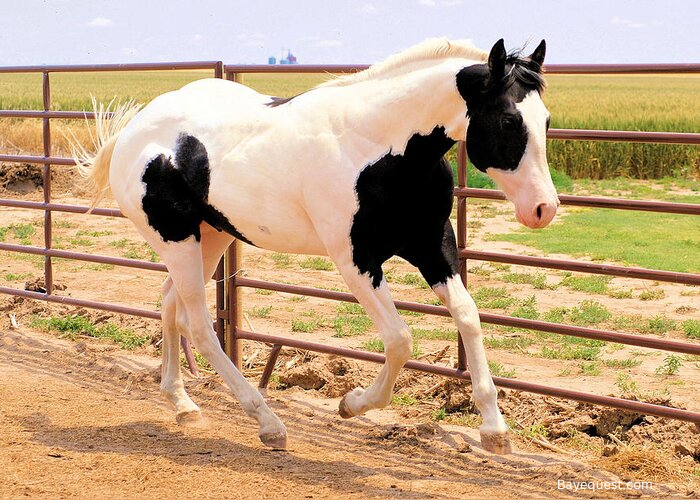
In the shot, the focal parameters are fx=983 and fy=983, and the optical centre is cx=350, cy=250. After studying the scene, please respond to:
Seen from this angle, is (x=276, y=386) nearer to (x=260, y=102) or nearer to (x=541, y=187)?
(x=260, y=102)

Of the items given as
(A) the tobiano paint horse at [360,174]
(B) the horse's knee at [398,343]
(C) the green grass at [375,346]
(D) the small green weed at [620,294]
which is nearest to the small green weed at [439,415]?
(A) the tobiano paint horse at [360,174]

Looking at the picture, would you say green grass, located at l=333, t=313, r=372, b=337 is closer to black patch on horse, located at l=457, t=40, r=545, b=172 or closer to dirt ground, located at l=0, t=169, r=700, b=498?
dirt ground, located at l=0, t=169, r=700, b=498

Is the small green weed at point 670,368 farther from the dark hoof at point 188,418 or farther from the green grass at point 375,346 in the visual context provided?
the dark hoof at point 188,418

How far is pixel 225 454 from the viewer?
459cm

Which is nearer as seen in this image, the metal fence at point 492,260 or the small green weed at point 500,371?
the metal fence at point 492,260

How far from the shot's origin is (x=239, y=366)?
609 cm

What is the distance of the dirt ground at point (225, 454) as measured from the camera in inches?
161

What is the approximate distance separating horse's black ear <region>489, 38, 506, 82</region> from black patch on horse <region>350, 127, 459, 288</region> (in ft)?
1.26

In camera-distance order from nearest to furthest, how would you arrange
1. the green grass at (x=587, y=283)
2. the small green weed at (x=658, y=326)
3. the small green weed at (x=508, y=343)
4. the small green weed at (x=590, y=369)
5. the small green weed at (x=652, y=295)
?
the small green weed at (x=590, y=369) < the small green weed at (x=508, y=343) < the small green weed at (x=658, y=326) < the small green weed at (x=652, y=295) < the green grass at (x=587, y=283)

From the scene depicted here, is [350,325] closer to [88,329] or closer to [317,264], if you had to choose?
[88,329]

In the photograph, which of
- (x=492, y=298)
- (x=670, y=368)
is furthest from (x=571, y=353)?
(x=492, y=298)

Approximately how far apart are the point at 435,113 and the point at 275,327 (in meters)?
3.53

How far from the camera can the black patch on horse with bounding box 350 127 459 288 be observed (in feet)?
13.5

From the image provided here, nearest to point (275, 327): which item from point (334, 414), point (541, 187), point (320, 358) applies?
point (320, 358)
